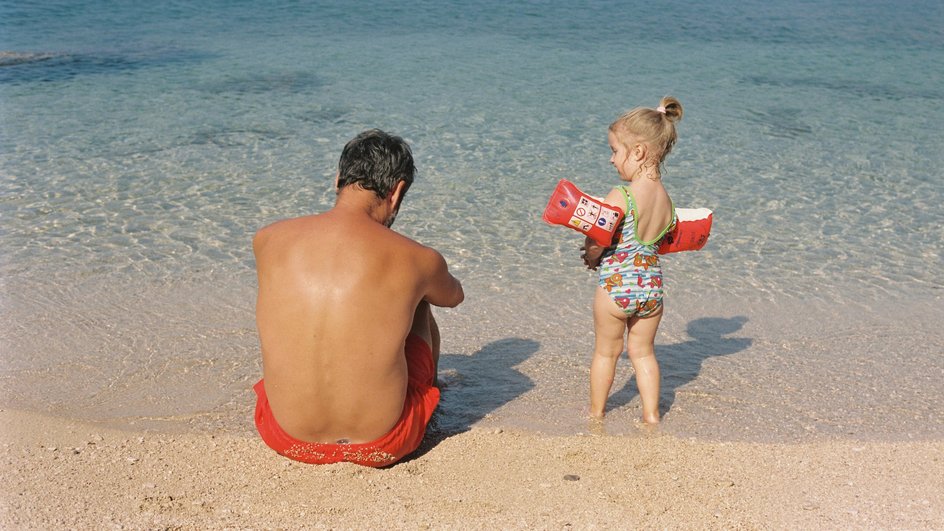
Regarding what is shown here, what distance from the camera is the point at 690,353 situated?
5.13 metres

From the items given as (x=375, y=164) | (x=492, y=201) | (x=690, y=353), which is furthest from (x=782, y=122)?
(x=375, y=164)

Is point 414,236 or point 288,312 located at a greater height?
point 288,312

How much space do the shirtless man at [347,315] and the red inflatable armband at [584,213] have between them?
59cm

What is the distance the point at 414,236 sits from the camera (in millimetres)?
6934

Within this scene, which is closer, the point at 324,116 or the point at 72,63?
the point at 324,116

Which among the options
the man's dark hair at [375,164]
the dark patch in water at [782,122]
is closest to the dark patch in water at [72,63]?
the dark patch in water at [782,122]

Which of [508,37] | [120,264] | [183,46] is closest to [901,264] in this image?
[120,264]

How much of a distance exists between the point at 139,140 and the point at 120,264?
3.40 meters

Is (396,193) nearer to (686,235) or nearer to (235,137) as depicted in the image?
(686,235)

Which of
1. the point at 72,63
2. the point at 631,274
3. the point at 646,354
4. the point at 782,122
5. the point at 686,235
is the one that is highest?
the point at 686,235

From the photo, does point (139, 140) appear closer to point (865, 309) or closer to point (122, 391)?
point (122, 391)

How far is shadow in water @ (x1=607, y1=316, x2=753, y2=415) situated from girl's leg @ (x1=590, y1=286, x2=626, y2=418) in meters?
0.31

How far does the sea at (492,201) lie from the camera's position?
4.50 m

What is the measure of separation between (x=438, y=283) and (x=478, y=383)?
1.34 m
